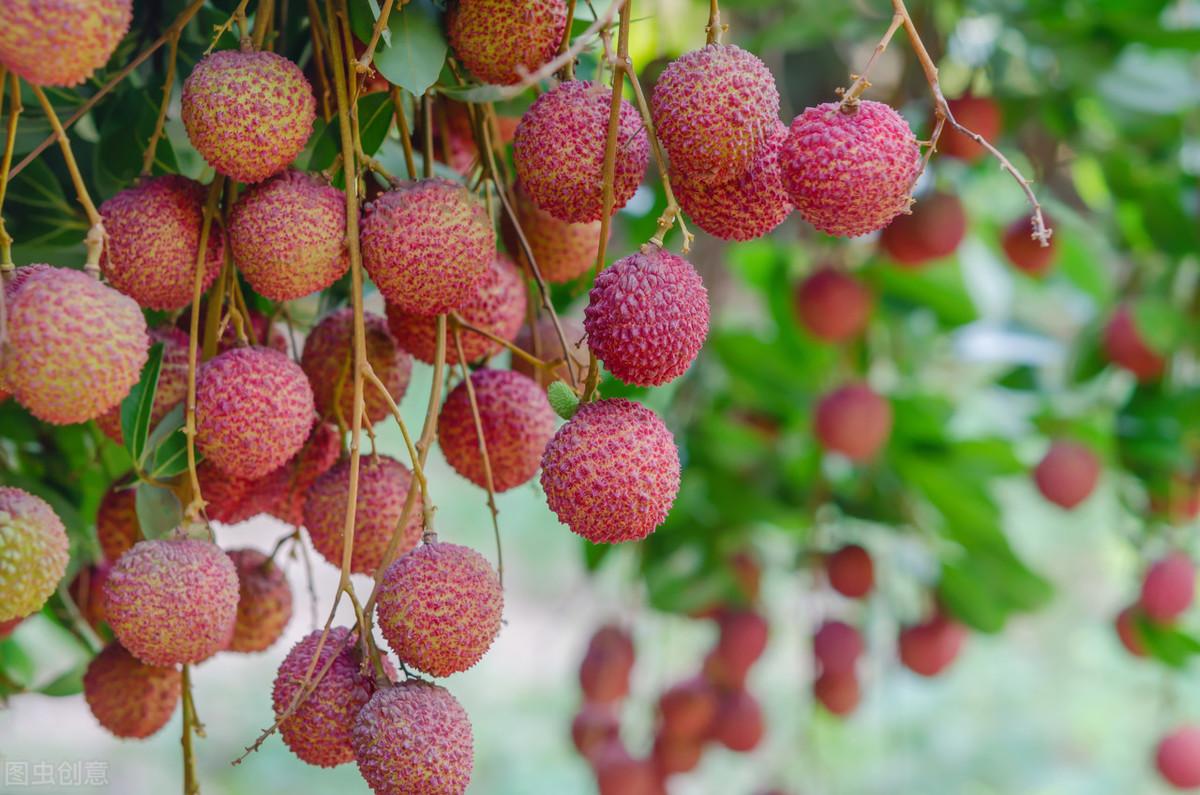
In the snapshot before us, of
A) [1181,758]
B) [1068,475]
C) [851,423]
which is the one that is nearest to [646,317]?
[851,423]

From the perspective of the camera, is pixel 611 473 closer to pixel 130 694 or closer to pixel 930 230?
pixel 130 694

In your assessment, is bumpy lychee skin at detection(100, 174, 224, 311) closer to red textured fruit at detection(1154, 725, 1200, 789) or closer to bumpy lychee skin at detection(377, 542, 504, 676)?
bumpy lychee skin at detection(377, 542, 504, 676)

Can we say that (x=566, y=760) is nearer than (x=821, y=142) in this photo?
No

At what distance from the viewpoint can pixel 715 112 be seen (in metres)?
0.38

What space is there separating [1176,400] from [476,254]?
1075 mm

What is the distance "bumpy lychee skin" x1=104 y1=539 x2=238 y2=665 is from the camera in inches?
15.9

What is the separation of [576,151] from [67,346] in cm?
17

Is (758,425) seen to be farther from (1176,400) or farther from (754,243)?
(1176,400)

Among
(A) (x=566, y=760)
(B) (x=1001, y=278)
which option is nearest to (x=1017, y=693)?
(A) (x=566, y=760)

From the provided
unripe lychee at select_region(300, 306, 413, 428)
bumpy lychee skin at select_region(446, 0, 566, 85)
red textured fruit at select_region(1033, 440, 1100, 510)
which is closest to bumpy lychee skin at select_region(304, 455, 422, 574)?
unripe lychee at select_region(300, 306, 413, 428)

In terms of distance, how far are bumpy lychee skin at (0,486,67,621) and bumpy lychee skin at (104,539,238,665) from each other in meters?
0.02

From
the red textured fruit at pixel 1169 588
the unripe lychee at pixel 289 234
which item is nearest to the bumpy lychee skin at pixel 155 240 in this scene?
the unripe lychee at pixel 289 234

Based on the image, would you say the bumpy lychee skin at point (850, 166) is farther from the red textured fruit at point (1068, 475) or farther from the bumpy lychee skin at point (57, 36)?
the red textured fruit at point (1068, 475)

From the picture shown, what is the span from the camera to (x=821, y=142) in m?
0.37
